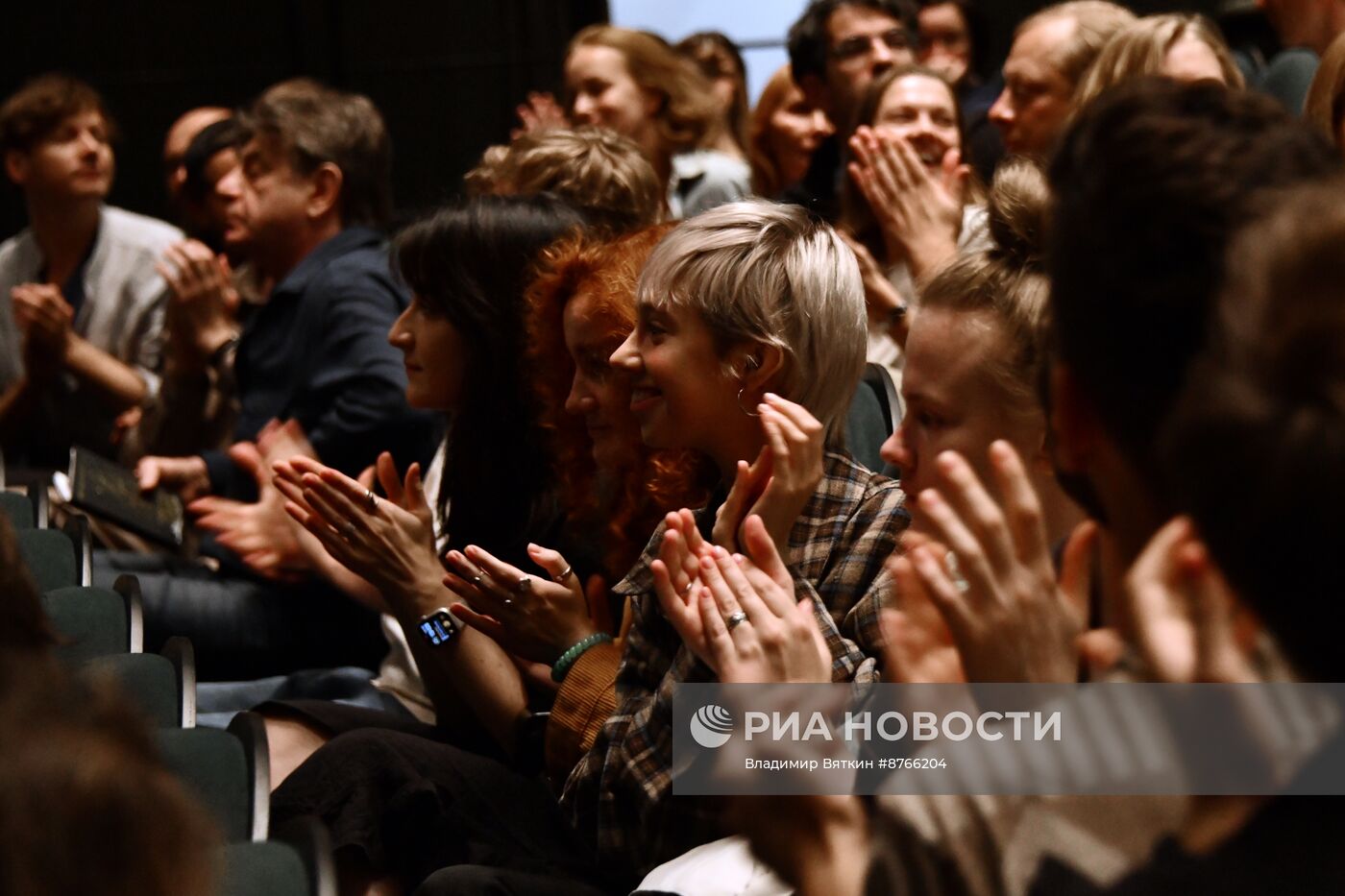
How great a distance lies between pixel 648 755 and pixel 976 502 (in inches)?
30.9

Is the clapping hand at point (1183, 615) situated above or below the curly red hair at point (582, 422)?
above

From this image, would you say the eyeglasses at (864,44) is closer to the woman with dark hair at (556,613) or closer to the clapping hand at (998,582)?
the woman with dark hair at (556,613)

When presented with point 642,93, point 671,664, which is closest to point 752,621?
point 671,664

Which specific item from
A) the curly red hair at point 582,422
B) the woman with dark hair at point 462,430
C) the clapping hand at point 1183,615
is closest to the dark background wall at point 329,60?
the woman with dark hair at point 462,430

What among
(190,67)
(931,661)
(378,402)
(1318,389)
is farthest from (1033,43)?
(190,67)

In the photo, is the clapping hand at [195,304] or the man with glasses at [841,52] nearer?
the clapping hand at [195,304]

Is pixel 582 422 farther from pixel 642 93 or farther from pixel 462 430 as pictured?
pixel 642 93

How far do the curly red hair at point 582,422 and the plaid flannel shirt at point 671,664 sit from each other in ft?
0.78

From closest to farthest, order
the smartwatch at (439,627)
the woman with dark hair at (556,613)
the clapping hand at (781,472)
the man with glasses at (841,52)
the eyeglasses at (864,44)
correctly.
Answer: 1. the clapping hand at (781,472)
2. the woman with dark hair at (556,613)
3. the smartwatch at (439,627)
4. the man with glasses at (841,52)
5. the eyeglasses at (864,44)

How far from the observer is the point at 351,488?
2.57 metres

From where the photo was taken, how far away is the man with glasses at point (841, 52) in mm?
4469

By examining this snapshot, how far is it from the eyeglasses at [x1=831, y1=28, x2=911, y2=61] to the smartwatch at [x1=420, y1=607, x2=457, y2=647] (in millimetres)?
2594

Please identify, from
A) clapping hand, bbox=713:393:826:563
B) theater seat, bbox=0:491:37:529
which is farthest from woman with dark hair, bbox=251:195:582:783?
clapping hand, bbox=713:393:826:563

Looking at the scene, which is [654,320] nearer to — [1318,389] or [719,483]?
[719,483]
